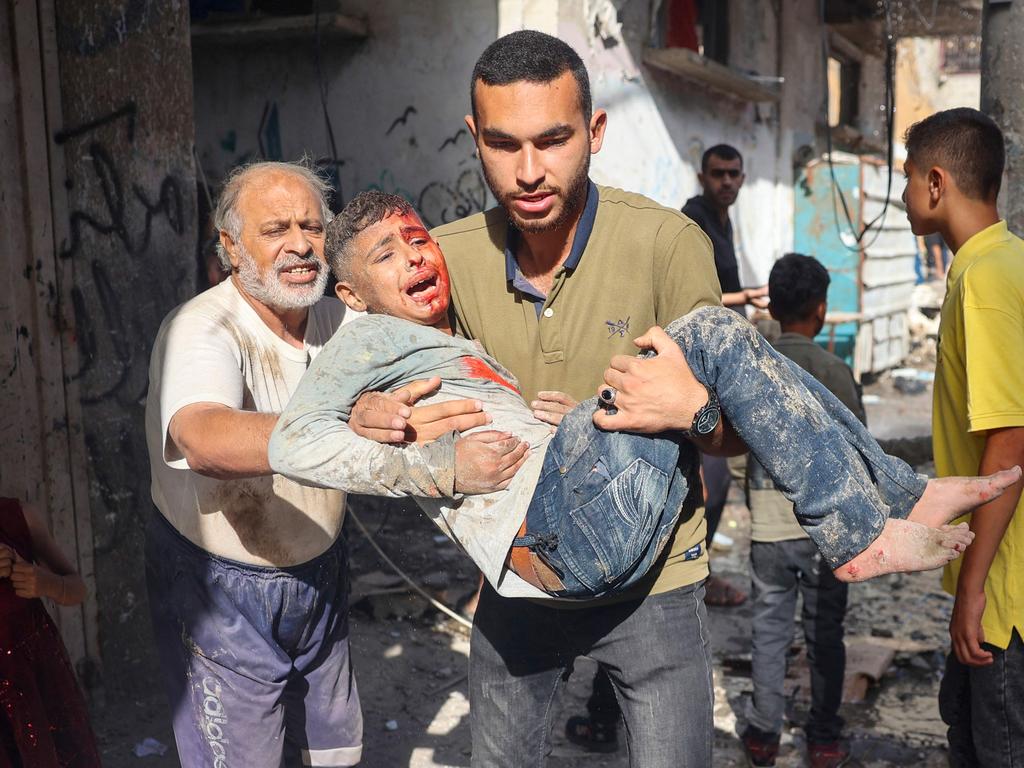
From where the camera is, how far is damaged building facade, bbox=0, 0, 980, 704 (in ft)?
11.9

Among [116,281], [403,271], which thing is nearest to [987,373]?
[403,271]

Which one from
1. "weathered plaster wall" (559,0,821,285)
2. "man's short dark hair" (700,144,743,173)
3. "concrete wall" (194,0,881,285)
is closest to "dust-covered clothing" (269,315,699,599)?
"man's short dark hair" (700,144,743,173)

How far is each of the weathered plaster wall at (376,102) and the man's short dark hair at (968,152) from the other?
162 inches

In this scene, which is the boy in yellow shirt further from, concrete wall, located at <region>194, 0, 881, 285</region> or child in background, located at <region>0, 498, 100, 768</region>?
concrete wall, located at <region>194, 0, 881, 285</region>

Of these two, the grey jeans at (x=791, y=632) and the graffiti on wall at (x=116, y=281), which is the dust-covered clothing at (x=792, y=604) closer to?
the grey jeans at (x=791, y=632)

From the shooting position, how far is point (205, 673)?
2.46 meters

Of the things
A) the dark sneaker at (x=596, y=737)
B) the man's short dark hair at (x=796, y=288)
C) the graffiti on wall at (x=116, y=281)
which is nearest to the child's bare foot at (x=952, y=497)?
the man's short dark hair at (x=796, y=288)

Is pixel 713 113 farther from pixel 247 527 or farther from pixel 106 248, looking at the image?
pixel 247 527

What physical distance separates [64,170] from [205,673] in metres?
2.23

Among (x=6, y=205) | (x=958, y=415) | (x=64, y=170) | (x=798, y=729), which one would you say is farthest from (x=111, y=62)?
(x=798, y=729)

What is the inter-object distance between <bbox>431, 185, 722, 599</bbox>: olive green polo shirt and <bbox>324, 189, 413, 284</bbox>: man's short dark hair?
0.25m

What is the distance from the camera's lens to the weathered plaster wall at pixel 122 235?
12.2 ft

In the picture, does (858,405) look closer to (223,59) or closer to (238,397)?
(238,397)

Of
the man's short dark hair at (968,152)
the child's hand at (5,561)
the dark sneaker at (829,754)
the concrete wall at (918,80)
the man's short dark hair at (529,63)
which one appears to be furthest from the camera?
the concrete wall at (918,80)
